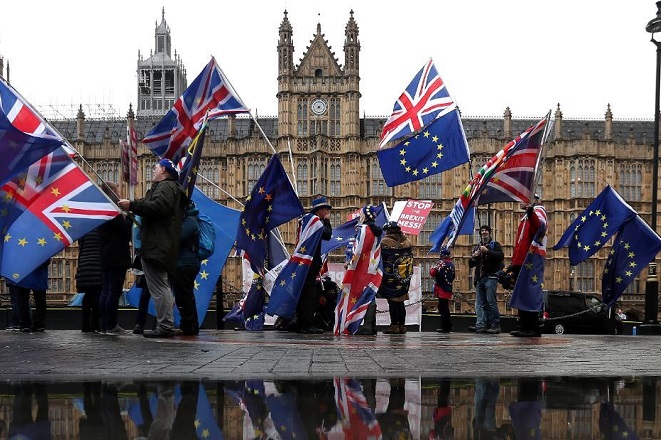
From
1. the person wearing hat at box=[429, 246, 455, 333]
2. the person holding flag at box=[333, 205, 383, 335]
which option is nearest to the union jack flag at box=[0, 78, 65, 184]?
the person holding flag at box=[333, 205, 383, 335]

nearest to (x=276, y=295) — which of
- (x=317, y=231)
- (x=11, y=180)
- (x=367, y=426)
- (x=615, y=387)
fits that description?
(x=317, y=231)

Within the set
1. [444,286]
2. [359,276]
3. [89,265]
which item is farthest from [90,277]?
[444,286]

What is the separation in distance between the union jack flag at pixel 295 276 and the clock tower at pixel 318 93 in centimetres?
3587

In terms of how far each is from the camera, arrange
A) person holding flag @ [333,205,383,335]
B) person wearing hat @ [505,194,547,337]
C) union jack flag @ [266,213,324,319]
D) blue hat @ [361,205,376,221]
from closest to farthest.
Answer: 1. person wearing hat @ [505,194,547,337]
2. union jack flag @ [266,213,324,319]
3. person holding flag @ [333,205,383,335]
4. blue hat @ [361,205,376,221]

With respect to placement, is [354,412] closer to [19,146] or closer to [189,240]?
[19,146]

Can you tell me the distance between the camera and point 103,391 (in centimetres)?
520

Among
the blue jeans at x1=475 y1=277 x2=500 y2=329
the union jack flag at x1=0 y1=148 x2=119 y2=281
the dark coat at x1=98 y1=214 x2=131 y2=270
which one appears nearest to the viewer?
the union jack flag at x1=0 y1=148 x2=119 y2=281

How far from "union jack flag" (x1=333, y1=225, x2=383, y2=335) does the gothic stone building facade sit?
34887 mm

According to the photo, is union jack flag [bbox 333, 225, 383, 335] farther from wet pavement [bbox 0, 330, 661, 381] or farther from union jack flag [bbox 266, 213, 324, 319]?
wet pavement [bbox 0, 330, 661, 381]

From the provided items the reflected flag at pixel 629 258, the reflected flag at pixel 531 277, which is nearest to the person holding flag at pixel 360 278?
the reflected flag at pixel 531 277

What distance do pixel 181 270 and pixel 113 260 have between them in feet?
2.75

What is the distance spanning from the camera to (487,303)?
49.0ft

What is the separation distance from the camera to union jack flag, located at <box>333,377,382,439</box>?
398 centimetres

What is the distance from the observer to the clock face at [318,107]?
4869 centimetres
